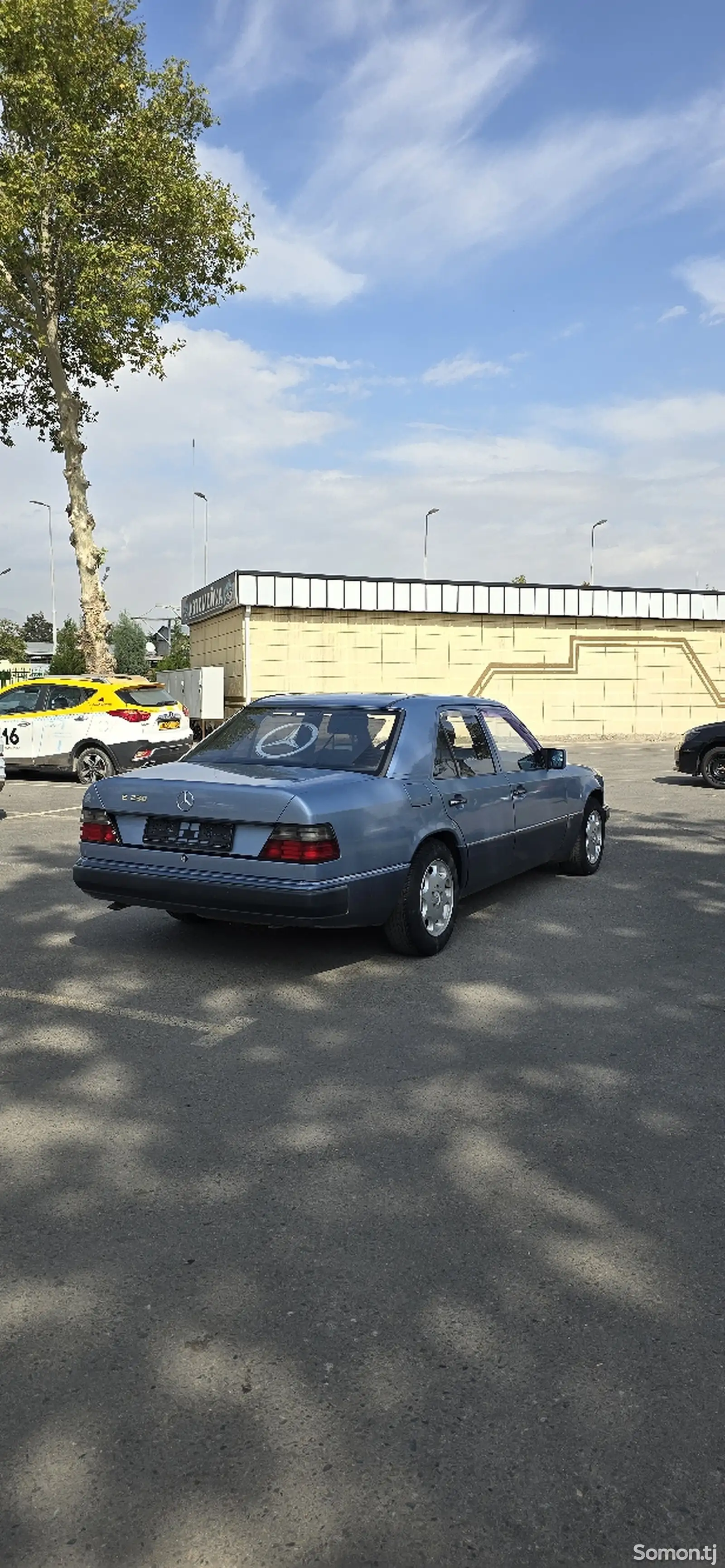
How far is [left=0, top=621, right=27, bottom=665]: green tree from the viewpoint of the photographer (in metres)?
110

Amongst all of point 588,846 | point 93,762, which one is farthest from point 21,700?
point 588,846

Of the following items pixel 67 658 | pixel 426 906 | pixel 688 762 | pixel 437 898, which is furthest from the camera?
pixel 67 658

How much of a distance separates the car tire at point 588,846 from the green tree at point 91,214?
20644mm

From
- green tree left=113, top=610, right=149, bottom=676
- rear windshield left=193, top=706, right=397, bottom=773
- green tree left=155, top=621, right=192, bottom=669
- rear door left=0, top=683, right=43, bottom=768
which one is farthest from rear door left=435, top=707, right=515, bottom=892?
green tree left=113, top=610, right=149, bottom=676

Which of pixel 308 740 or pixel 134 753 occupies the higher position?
pixel 308 740


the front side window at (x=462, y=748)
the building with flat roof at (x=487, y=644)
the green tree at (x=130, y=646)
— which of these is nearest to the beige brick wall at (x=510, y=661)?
the building with flat roof at (x=487, y=644)

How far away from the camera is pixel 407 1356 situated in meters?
2.56

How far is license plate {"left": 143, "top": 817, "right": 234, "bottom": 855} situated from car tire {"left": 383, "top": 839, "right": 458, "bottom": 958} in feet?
3.31

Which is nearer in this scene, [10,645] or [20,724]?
[20,724]

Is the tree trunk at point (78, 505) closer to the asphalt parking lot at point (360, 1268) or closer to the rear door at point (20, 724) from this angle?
the rear door at point (20, 724)

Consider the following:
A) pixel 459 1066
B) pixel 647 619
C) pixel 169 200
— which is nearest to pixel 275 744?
pixel 459 1066

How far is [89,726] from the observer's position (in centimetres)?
1689

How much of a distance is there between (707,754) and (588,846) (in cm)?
849

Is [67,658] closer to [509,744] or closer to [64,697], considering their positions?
[64,697]
